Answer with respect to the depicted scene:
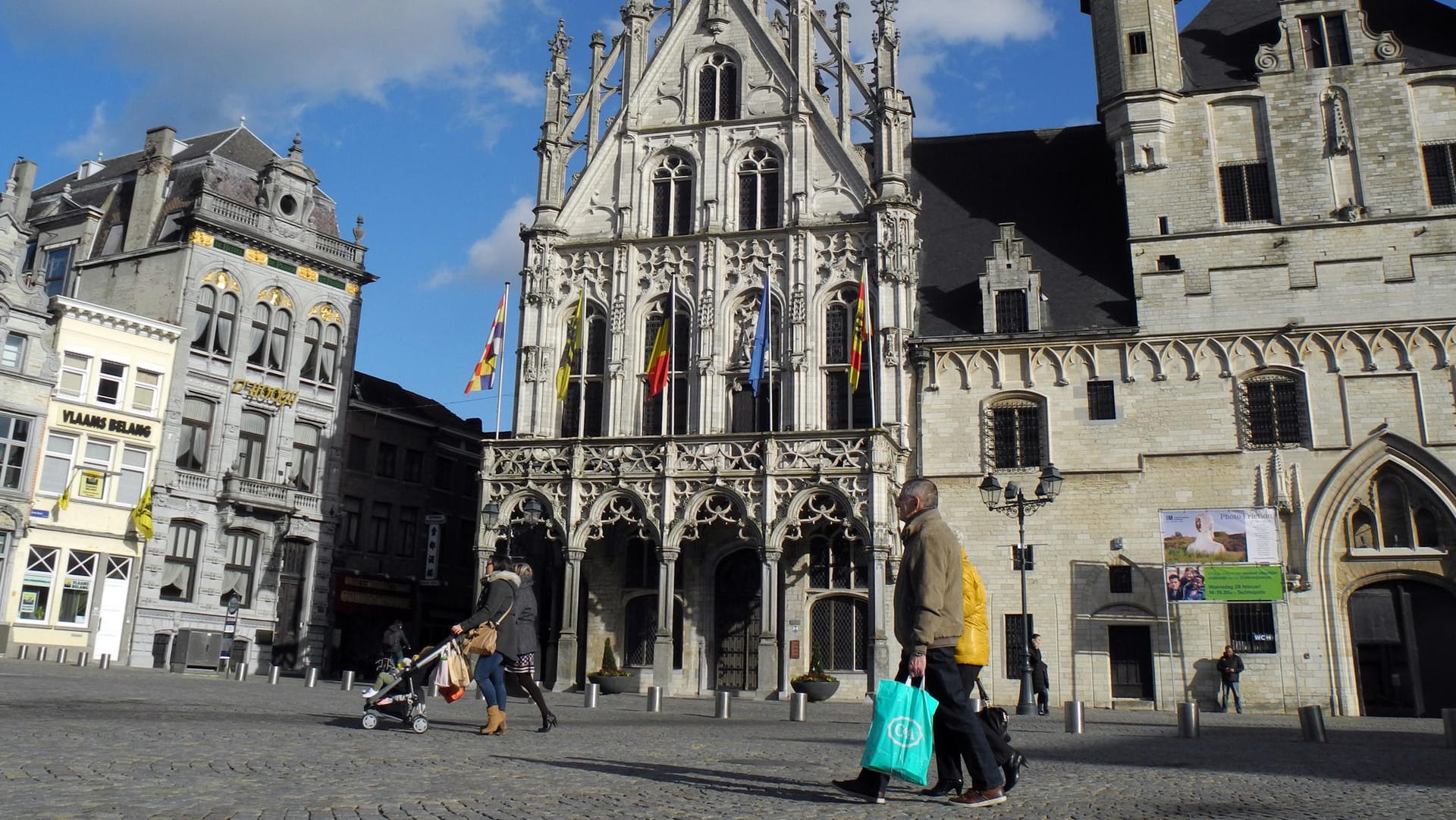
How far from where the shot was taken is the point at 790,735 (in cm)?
1450

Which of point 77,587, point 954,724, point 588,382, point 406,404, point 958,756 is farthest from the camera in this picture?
point 406,404

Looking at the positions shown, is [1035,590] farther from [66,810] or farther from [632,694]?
[66,810]

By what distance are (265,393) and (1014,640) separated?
77.5ft

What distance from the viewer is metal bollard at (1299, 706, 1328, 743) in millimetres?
15656

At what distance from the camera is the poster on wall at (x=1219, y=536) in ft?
85.3

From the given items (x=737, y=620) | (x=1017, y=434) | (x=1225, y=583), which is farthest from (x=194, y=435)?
(x=1225, y=583)

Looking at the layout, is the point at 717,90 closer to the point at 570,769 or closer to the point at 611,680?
the point at 611,680

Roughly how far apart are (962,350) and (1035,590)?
621cm

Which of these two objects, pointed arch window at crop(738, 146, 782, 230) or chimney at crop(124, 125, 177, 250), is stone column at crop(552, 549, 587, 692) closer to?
pointed arch window at crop(738, 146, 782, 230)

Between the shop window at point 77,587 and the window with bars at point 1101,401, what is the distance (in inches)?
1064

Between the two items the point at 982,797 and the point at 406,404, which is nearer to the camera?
the point at 982,797

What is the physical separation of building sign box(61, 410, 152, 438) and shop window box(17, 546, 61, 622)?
3503 mm

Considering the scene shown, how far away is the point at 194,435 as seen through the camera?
34344mm

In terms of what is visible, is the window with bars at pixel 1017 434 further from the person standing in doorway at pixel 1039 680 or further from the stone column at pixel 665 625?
the stone column at pixel 665 625
